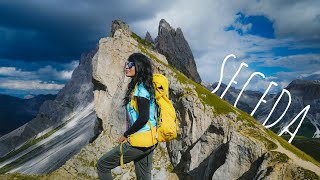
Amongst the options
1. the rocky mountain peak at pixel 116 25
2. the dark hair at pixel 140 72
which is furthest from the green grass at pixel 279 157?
the rocky mountain peak at pixel 116 25

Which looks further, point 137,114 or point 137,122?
point 137,114

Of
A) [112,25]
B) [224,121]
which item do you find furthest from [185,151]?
[112,25]

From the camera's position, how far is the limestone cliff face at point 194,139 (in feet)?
216

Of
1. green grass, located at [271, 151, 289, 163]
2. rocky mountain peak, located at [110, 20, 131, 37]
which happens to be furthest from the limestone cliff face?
rocky mountain peak, located at [110, 20, 131, 37]

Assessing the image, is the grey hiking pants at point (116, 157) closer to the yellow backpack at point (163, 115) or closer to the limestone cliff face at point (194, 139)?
the yellow backpack at point (163, 115)

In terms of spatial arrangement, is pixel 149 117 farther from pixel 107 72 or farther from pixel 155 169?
pixel 107 72

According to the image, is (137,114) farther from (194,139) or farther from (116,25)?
(116,25)

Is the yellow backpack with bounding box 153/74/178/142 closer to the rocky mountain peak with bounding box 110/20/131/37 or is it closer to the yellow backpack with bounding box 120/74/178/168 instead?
the yellow backpack with bounding box 120/74/178/168

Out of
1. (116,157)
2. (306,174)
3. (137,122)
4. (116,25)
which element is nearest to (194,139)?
(306,174)

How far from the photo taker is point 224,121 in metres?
78.1

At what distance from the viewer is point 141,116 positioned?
→ 11828mm

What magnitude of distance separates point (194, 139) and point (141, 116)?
2925 inches

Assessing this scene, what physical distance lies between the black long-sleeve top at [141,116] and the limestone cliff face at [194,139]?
152 ft

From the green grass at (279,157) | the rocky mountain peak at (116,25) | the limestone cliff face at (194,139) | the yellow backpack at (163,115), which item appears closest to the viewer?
the yellow backpack at (163,115)
